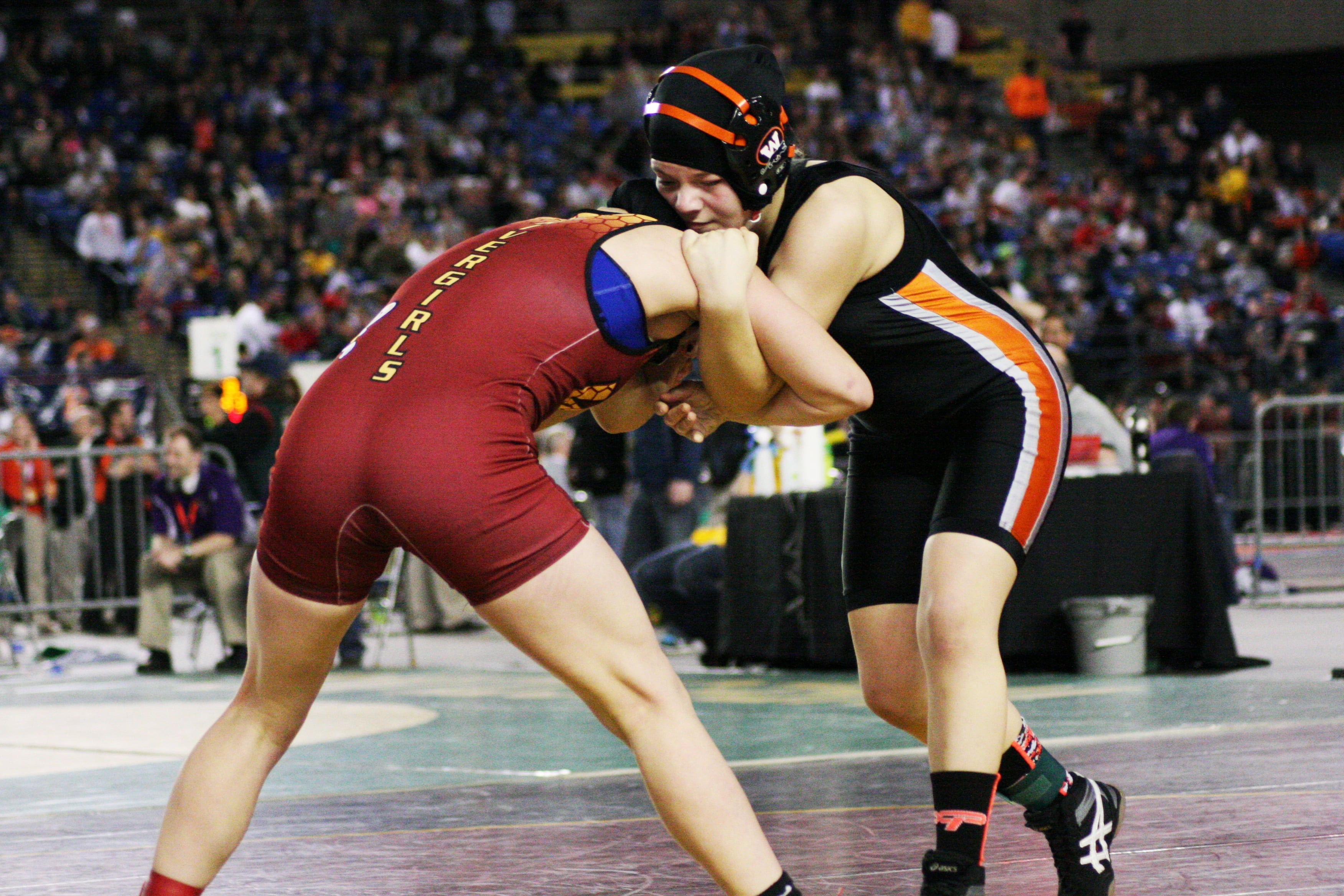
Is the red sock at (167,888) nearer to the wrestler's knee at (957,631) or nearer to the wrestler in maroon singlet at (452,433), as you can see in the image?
the wrestler in maroon singlet at (452,433)

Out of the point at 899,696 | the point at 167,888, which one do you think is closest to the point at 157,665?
the point at 899,696

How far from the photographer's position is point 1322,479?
549 inches

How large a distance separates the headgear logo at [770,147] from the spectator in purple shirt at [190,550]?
7702 millimetres

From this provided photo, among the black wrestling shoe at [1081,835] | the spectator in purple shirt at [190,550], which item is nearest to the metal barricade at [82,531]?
the spectator in purple shirt at [190,550]

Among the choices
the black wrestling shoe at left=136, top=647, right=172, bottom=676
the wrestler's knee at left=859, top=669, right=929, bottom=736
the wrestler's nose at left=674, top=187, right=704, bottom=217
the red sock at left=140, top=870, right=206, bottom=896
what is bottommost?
the black wrestling shoe at left=136, top=647, right=172, bottom=676

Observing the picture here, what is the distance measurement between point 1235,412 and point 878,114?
9955 millimetres

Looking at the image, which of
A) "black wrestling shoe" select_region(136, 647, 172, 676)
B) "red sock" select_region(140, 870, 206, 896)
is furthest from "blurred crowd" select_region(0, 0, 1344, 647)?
"red sock" select_region(140, 870, 206, 896)

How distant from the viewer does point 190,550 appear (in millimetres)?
10523

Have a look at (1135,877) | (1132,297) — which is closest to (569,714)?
(1135,877)

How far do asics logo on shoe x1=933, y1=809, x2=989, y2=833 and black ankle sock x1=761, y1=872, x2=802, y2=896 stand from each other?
686mm

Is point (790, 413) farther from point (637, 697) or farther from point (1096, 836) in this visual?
point (1096, 836)

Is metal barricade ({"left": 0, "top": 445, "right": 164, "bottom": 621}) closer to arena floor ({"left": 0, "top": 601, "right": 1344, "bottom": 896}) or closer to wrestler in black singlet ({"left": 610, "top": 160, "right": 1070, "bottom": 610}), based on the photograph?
arena floor ({"left": 0, "top": 601, "right": 1344, "bottom": 896})

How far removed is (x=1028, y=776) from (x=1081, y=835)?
16cm

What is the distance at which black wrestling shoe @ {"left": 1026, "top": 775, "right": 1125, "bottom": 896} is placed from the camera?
3.77 metres
